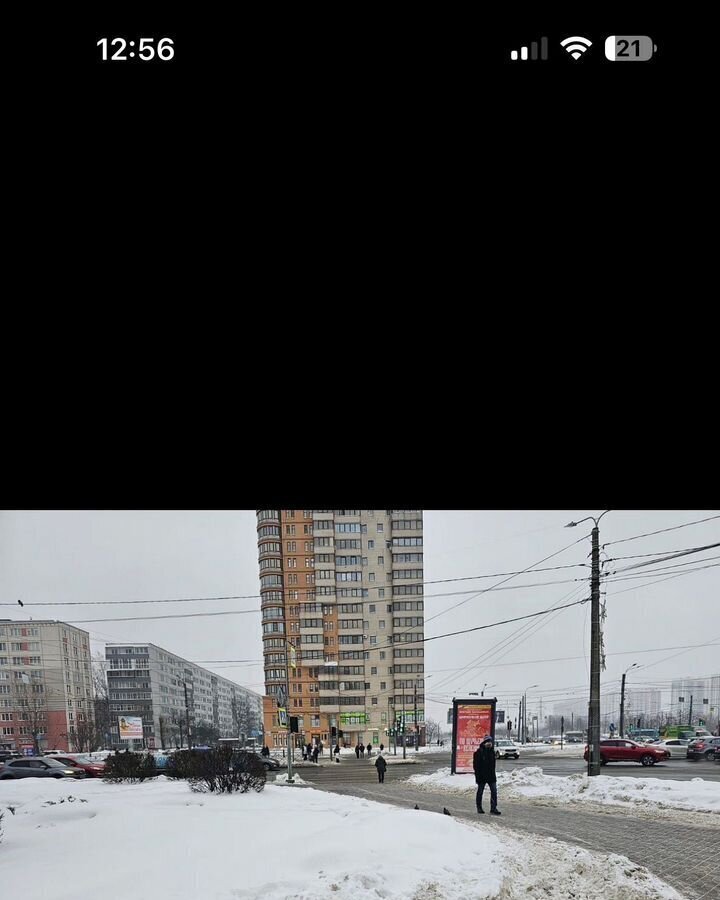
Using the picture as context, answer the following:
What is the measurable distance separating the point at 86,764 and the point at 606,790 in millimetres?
8019

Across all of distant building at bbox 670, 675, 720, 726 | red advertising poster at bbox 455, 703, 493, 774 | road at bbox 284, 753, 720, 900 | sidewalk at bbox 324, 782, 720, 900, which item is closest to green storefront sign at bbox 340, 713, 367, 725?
road at bbox 284, 753, 720, 900

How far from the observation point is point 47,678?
28.3 feet

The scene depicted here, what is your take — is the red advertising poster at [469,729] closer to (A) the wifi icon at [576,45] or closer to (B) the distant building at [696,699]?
(A) the wifi icon at [576,45]

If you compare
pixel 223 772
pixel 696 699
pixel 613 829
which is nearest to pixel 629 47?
pixel 613 829

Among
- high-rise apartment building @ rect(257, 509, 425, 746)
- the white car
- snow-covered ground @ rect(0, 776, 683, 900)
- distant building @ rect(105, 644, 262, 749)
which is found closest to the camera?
snow-covered ground @ rect(0, 776, 683, 900)

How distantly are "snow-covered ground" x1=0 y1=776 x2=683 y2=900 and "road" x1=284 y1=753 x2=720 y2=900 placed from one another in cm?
27

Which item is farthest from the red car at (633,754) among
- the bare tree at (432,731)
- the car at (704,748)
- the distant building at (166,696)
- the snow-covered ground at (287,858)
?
the snow-covered ground at (287,858)

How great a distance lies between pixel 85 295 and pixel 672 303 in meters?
1.30

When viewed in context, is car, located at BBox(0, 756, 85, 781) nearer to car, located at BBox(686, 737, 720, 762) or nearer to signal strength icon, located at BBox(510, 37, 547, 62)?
signal strength icon, located at BBox(510, 37, 547, 62)

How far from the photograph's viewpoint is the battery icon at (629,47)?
1186mm

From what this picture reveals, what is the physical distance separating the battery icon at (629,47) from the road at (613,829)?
16.0 ft

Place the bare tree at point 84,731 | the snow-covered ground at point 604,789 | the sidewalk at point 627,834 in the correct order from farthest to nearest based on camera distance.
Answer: the bare tree at point 84,731 → the snow-covered ground at point 604,789 → the sidewalk at point 627,834

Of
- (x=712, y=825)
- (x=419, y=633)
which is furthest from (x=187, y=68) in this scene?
(x=419, y=633)

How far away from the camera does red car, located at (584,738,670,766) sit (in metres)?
14.9
